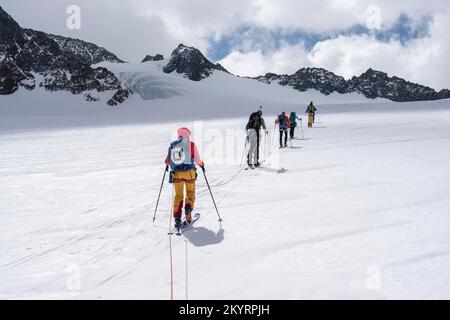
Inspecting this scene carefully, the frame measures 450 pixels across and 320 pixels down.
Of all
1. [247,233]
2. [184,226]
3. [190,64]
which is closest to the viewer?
[247,233]

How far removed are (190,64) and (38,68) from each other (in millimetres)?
65576

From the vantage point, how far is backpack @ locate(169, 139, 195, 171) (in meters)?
5.70

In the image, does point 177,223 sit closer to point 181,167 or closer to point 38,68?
point 181,167

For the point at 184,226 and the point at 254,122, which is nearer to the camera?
the point at 184,226

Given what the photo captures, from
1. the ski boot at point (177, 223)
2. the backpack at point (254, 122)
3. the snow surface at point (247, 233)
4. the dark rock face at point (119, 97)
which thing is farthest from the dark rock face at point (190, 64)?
the ski boot at point (177, 223)

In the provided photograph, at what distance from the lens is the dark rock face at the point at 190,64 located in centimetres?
13750

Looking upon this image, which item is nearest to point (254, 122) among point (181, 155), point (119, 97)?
point (181, 155)

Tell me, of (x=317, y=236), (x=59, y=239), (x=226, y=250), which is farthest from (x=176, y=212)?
(x=317, y=236)

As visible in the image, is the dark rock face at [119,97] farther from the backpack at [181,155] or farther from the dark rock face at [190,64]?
the backpack at [181,155]

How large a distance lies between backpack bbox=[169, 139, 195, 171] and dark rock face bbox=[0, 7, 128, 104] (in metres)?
81.3

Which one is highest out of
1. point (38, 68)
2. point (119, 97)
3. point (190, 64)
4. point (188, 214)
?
point (190, 64)

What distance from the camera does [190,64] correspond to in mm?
139625

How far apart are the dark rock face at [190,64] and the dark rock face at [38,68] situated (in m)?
52.0
